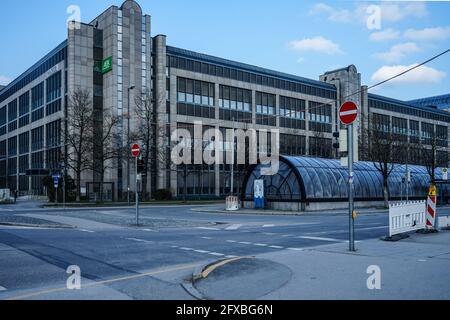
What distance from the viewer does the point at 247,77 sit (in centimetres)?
7719

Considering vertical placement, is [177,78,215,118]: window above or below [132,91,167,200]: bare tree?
above

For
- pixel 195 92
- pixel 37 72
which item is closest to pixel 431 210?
pixel 195 92

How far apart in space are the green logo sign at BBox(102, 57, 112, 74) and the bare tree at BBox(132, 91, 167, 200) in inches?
205

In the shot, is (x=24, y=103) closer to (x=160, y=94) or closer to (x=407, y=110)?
(x=160, y=94)

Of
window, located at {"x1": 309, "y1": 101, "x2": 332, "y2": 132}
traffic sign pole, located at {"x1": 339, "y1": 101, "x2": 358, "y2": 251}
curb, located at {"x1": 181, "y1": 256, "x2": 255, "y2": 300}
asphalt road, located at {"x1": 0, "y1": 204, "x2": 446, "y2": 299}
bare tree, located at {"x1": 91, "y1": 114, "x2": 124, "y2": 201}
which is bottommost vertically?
asphalt road, located at {"x1": 0, "y1": 204, "x2": 446, "y2": 299}

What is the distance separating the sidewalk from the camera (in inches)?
292

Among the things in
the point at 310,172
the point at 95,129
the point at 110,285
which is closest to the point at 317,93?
the point at 95,129

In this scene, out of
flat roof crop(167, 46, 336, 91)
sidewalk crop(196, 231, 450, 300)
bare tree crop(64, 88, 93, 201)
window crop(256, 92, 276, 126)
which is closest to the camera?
sidewalk crop(196, 231, 450, 300)

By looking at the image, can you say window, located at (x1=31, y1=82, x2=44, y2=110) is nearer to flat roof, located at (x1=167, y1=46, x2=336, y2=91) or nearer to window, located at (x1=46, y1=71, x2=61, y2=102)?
window, located at (x1=46, y1=71, x2=61, y2=102)

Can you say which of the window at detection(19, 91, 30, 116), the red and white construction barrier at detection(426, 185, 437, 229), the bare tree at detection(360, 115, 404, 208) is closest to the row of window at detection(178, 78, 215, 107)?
the bare tree at detection(360, 115, 404, 208)

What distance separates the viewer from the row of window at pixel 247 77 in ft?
Answer: 226

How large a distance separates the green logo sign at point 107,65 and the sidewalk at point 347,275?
52.4 m

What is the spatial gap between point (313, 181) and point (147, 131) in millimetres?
29010

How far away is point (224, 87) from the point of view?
7350 cm
